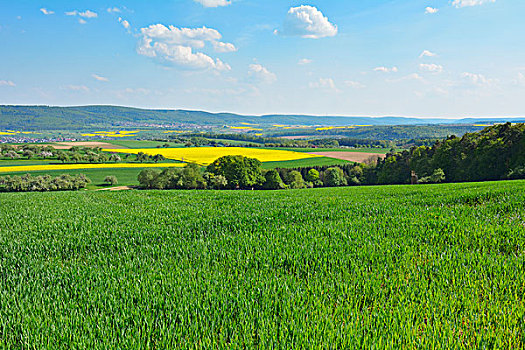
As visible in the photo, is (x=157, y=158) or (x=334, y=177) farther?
(x=157, y=158)

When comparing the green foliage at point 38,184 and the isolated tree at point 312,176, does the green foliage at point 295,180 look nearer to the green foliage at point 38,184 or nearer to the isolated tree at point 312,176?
the isolated tree at point 312,176

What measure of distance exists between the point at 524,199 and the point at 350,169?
78200 millimetres

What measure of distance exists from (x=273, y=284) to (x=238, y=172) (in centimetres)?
5911

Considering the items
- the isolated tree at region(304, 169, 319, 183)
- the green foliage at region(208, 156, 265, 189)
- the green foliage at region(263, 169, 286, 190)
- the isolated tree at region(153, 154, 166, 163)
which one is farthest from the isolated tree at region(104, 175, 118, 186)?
the isolated tree at region(304, 169, 319, 183)

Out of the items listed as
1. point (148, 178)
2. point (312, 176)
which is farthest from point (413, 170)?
point (148, 178)

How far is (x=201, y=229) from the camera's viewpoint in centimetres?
901

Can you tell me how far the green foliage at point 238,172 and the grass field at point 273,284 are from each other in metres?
54.3

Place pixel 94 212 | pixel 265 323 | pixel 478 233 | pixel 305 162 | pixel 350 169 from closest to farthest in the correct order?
pixel 265 323 < pixel 478 233 < pixel 94 212 < pixel 350 169 < pixel 305 162

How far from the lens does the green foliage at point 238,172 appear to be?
6366 centimetres

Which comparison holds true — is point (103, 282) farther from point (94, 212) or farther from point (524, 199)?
point (524, 199)

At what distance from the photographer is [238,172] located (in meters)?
63.8

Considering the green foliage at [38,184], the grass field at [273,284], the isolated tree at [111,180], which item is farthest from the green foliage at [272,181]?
the grass field at [273,284]

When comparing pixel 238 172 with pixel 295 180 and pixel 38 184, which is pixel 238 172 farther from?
pixel 38 184

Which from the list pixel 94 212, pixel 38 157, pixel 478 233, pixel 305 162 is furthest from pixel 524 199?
pixel 38 157
